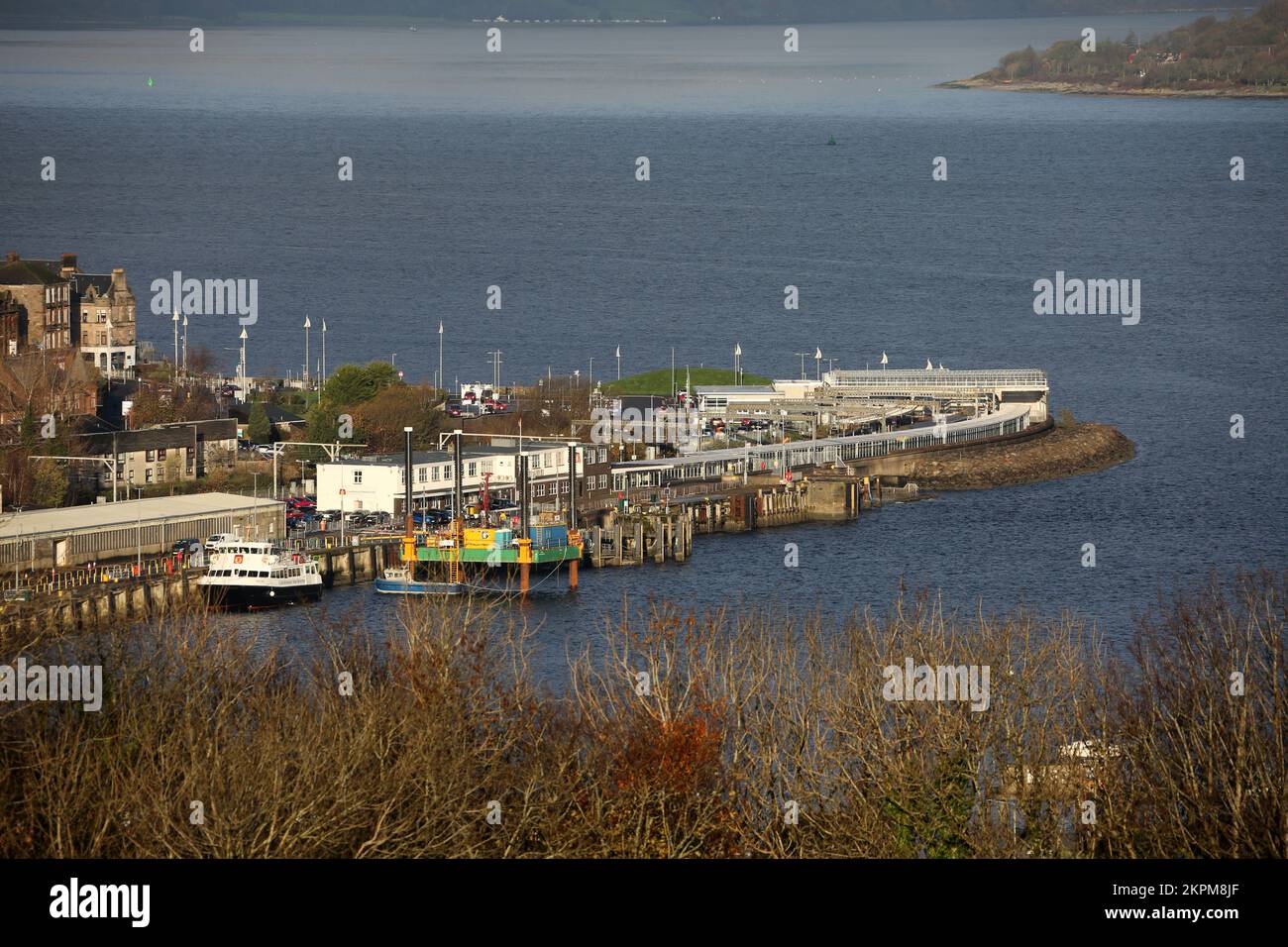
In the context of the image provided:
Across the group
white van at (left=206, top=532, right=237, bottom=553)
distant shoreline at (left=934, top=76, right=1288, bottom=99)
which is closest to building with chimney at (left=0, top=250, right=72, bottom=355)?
white van at (left=206, top=532, right=237, bottom=553)

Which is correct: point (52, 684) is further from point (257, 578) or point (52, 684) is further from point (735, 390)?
point (735, 390)

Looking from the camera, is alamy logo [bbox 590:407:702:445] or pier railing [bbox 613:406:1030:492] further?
alamy logo [bbox 590:407:702:445]

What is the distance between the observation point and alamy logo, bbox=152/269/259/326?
5266cm

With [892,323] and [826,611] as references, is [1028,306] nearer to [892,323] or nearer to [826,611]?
[892,323]

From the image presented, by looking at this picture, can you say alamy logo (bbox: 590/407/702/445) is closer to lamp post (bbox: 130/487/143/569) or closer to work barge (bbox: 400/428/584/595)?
work barge (bbox: 400/428/584/595)

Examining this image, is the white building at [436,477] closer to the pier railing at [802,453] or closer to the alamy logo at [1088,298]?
the pier railing at [802,453]

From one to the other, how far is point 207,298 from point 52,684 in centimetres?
4643

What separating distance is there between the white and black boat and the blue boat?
783 millimetres

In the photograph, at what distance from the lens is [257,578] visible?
23.0m

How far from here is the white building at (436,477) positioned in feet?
93.0

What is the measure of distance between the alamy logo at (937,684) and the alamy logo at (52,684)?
4154 millimetres
